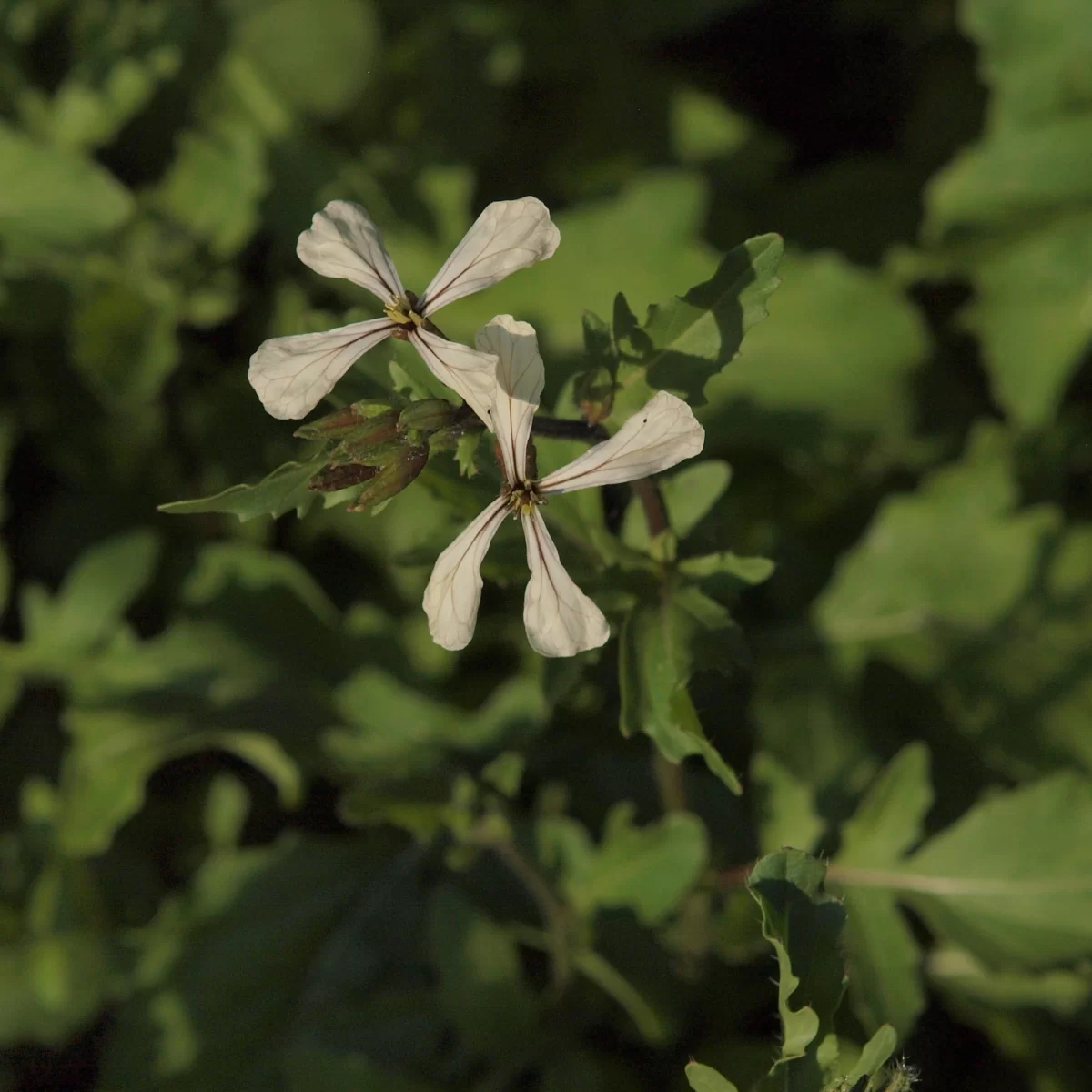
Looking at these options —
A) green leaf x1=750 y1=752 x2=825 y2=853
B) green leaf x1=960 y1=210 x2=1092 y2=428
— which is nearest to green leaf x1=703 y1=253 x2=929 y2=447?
green leaf x1=960 y1=210 x2=1092 y2=428

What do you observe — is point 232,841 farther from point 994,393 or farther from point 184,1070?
point 994,393

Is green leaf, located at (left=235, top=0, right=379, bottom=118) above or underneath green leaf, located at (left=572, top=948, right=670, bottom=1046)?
above

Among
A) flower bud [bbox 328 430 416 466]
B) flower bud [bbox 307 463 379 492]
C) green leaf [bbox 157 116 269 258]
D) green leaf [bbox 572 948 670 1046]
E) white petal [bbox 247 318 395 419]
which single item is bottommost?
green leaf [bbox 572 948 670 1046]

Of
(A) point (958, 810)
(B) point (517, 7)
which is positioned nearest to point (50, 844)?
(A) point (958, 810)

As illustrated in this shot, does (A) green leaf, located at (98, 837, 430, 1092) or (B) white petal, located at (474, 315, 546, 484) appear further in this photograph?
(A) green leaf, located at (98, 837, 430, 1092)

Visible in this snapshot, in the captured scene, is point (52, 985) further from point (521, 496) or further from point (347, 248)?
point (347, 248)

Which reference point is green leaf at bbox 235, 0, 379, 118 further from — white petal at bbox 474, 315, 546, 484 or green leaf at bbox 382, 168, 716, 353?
white petal at bbox 474, 315, 546, 484

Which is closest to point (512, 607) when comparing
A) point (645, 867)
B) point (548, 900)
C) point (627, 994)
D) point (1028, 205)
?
point (548, 900)
